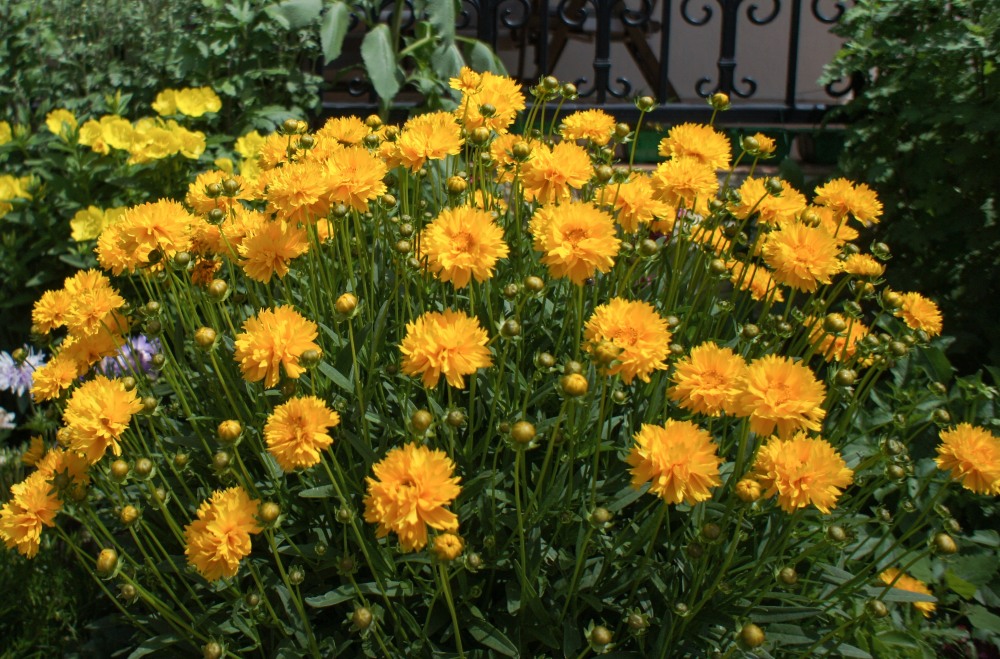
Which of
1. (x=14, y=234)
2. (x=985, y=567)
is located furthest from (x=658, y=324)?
(x=14, y=234)

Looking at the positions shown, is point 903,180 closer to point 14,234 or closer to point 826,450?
point 826,450

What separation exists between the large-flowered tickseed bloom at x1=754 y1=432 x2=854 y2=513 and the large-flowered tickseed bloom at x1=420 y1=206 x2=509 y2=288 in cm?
54

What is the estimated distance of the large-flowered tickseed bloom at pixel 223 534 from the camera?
1.30 m

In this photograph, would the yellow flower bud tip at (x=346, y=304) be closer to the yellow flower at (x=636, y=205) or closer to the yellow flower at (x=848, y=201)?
the yellow flower at (x=636, y=205)

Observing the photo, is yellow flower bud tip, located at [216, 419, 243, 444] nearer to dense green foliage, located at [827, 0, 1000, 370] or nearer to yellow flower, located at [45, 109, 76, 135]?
yellow flower, located at [45, 109, 76, 135]

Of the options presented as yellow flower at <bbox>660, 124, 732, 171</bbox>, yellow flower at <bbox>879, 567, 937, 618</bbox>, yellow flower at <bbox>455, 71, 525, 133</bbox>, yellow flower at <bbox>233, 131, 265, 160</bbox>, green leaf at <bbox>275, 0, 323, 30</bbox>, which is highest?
green leaf at <bbox>275, 0, 323, 30</bbox>

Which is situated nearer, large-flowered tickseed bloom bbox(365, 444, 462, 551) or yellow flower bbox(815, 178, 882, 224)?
large-flowered tickseed bloom bbox(365, 444, 462, 551)

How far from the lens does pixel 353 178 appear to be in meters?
1.52

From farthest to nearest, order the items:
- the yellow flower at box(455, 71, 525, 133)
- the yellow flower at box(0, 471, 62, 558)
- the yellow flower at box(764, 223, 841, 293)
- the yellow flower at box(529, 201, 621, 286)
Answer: the yellow flower at box(455, 71, 525, 133)
the yellow flower at box(764, 223, 841, 293)
the yellow flower at box(0, 471, 62, 558)
the yellow flower at box(529, 201, 621, 286)

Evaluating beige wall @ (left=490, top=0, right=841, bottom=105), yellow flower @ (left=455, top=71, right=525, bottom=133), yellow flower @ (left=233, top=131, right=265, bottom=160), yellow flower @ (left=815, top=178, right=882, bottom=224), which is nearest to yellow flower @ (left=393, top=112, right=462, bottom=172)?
yellow flower @ (left=455, top=71, right=525, bottom=133)

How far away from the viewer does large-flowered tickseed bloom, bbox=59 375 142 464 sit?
1392mm

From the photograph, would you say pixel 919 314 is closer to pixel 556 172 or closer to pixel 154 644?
pixel 556 172

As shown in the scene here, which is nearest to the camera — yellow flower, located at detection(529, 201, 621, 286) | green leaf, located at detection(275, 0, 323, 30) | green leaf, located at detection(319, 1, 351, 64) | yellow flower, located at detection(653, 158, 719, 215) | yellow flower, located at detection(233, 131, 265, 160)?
yellow flower, located at detection(529, 201, 621, 286)

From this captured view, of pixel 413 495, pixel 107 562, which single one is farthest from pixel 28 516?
pixel 413 495
